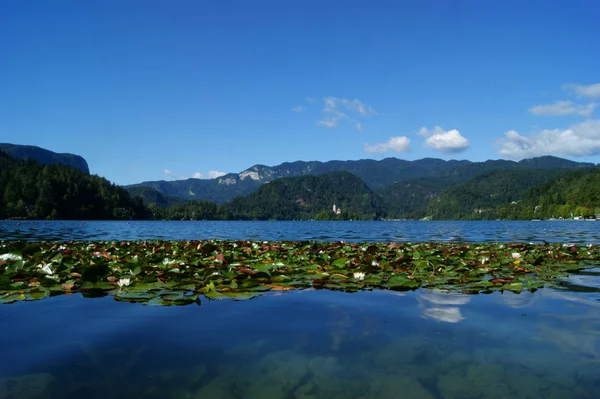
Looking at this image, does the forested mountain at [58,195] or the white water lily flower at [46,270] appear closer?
the white water lily flower at [46,270]

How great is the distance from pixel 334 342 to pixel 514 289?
5332mm

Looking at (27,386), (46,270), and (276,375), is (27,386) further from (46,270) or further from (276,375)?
(46,270)

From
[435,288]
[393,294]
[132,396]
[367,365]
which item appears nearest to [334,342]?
[367,365]

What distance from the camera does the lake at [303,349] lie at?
12.5ft

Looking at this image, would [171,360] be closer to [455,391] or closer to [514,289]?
[455,391]

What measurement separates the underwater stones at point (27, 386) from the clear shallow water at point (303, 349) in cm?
2

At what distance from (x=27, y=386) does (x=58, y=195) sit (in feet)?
577

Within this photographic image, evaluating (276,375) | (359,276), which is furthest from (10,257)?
(276,375)

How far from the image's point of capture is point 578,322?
6258 millimetres

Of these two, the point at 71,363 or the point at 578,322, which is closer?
the point at 71,363

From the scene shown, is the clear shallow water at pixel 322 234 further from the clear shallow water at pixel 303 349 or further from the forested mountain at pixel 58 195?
the forested mountain at pixel 58 195

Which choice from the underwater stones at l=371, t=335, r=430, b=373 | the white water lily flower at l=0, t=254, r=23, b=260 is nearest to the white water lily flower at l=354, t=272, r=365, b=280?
the underwater stones at l=371, t=335, r=430, b=373

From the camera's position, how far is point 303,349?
4.93 m

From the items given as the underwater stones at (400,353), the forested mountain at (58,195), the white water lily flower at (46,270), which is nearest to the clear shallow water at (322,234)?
the white water lily flower at (46,270)
